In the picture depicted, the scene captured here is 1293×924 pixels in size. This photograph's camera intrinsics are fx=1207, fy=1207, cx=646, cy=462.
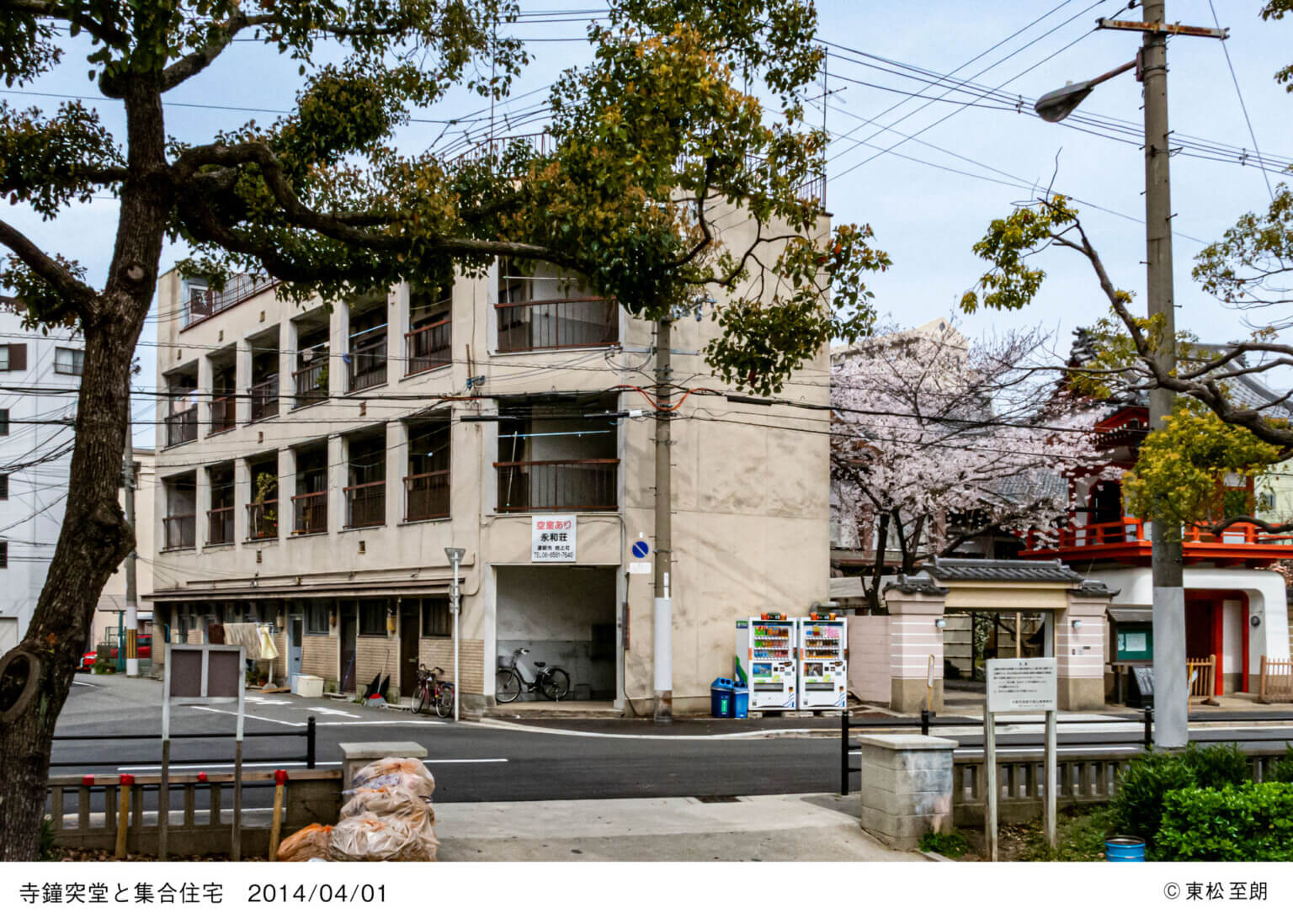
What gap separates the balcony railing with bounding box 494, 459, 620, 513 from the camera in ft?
88.6

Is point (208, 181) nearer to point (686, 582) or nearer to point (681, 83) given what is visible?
point (681, 83)

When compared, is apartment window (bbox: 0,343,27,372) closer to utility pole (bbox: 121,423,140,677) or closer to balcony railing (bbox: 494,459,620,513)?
utility pole (bbox: 121,423,140,677)

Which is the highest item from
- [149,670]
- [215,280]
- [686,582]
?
[215,280]

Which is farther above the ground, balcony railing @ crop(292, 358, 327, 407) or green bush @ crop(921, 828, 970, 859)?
balcony railing @ crop(292, 358, 327, 407)

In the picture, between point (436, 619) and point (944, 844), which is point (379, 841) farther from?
point (436, 619)

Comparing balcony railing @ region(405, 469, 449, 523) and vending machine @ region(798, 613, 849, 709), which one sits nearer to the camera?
vending machine @ region(798, 613, 849, 709)

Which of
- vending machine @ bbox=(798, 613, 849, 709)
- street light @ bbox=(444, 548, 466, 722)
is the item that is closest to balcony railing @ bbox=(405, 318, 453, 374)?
street light @ bbox=(444, 548, 466, 722)

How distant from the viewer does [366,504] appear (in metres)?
32.1

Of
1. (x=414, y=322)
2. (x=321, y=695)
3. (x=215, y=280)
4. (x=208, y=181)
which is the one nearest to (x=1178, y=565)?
(x=208, y=181)

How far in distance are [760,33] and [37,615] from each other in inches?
308

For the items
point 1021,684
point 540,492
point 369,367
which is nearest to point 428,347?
point 369,367

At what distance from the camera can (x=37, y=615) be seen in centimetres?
808

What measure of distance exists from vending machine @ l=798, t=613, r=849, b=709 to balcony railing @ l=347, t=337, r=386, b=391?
12.8 meters

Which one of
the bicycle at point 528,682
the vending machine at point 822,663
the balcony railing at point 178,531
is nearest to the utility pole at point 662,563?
the vending machine at point 822,663
